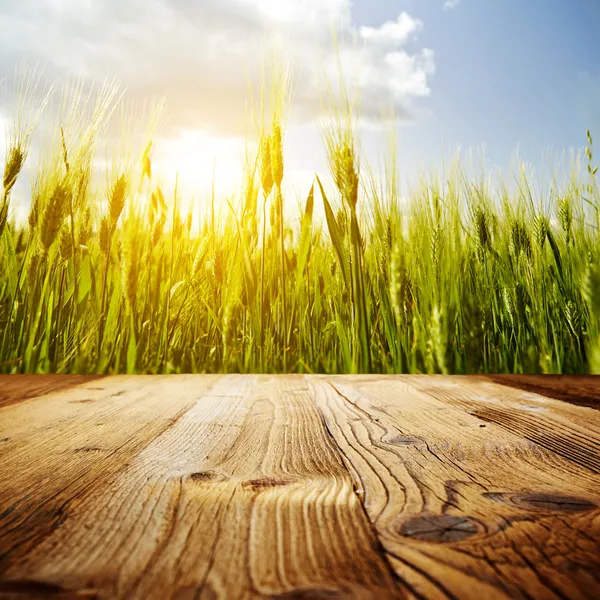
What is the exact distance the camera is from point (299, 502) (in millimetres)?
446

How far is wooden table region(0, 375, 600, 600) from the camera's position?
12.5 inches

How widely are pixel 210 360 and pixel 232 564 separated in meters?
1.40

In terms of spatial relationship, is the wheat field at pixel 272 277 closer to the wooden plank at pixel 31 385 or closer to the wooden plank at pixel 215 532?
the wooden plank at pixel 31 385

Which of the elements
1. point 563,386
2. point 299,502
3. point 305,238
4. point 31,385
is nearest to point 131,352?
point 31,385

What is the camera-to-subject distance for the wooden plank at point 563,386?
1077mm

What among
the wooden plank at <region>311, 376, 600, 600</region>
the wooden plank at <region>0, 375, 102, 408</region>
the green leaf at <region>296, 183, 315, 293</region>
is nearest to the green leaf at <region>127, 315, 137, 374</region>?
the wooden plank at <region>0, 375, 102, 408</region>

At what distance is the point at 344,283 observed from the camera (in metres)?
1.76

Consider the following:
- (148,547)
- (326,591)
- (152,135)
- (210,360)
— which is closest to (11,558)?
(148,547)

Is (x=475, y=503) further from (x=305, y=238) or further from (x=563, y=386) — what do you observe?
(x=305, y=238)

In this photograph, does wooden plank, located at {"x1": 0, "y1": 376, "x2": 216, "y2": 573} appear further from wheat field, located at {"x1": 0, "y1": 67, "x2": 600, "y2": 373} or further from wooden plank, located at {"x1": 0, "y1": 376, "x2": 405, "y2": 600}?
wheat field, located at {"x1": 0, "y1": 67, "x2": 600, "y2": 373}

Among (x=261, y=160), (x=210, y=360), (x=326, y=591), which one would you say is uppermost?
(x=261, y=160)

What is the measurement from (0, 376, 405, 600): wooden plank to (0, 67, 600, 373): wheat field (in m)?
1.07

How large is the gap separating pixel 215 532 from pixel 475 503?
22 centimetres

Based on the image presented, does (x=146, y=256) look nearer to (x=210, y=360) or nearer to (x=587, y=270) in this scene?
(x=210, y=360)
